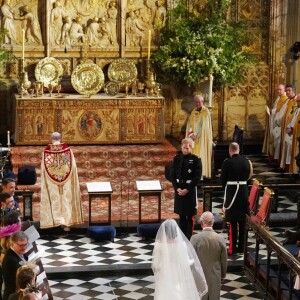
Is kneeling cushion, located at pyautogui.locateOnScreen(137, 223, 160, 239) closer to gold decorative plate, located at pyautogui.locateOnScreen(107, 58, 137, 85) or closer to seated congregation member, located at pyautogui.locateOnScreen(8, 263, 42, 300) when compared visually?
gold decorative plate, located at pyautogui.locateOnScreen(107, 58, 137, 85)

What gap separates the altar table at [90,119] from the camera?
21.0 m

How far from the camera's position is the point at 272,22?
2316 cm

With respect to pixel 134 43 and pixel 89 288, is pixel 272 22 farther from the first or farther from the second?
pixel 89 288

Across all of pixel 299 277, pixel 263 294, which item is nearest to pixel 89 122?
pixel 263 294

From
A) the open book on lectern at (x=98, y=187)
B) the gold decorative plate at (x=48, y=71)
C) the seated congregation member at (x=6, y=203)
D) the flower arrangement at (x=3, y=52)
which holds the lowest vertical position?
the open book on lectern at (x=98, y=187)

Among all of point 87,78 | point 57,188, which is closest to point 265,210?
point 57,188

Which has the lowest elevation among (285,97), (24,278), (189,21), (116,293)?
(116,293)

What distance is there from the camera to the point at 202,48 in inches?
846

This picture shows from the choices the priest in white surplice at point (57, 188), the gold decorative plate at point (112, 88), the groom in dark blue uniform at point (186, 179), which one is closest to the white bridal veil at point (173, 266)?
the groom in dark blue uniform at point (186, 179)

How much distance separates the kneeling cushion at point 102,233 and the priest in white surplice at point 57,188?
0.39m

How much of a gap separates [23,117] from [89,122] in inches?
53.5

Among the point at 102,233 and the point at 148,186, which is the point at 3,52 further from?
the point at 102,233

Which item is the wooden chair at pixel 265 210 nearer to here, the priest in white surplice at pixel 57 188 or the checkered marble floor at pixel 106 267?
the checkered marble floor at pixel 106 267

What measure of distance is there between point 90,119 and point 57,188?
182 inches
